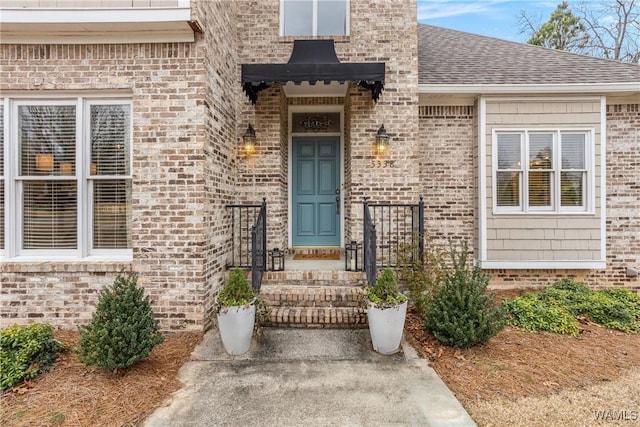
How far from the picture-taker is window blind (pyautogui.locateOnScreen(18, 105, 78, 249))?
397cm

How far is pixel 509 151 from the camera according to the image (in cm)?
551

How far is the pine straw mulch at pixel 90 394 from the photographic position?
7.97 ft

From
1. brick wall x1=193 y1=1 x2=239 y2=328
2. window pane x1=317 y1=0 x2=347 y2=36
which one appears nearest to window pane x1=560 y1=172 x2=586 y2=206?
window pane x1=317 y1=0 x2=347 y2=36

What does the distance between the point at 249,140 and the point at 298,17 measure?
7.94ft

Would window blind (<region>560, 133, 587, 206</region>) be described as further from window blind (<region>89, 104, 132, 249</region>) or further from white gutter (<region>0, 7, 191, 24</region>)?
window blind (<region>89, 104, 132, 249</region>)

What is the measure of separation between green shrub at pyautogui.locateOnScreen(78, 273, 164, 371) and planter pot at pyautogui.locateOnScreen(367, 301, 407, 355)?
2240 mm

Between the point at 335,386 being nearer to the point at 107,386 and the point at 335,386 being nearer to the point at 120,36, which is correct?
the point at 107,386

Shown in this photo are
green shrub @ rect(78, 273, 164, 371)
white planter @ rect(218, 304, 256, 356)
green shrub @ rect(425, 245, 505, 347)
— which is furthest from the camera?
green shrub @ rect(425, 245, 505, 347)

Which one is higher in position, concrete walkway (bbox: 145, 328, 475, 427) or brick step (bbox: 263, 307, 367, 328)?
brick step (bbox: 263, 307, 367, 328)

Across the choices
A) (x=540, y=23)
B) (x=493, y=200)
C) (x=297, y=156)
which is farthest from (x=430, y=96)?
(x=540, y=23)

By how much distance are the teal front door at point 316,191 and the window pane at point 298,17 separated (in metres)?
1.85

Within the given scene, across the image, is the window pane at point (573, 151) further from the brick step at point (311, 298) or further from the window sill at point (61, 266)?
the window sill at point (61, 266)

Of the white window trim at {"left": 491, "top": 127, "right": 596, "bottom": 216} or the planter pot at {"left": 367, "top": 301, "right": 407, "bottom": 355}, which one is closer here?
the planter pot at {"left": 367, "top": 301, "right": 407, "bottom": 355}

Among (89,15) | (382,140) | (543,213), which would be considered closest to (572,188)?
(543,213)
